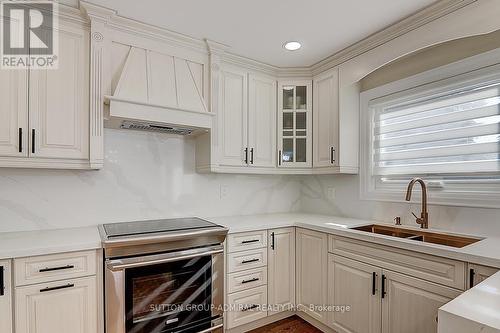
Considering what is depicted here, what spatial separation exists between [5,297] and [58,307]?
0.85 feet

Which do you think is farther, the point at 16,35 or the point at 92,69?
the point at 92,69

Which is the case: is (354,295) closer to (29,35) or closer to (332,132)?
(332,132)

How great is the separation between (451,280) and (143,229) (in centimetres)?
193

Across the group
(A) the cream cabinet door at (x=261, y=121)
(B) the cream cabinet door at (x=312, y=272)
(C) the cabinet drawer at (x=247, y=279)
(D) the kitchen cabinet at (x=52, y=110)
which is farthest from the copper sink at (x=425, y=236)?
(D) the kitchen cabinet at (x=52, y=110)

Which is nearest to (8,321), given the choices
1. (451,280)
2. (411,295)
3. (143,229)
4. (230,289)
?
(143,229)

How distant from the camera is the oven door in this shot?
1.74m

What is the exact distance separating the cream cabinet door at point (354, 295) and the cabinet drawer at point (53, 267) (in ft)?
5.68

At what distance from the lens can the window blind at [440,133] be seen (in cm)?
192

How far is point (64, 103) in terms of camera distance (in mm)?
1941

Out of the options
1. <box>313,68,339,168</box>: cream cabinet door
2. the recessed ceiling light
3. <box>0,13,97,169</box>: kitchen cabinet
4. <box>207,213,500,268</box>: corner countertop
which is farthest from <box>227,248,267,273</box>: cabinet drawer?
the recessed ceiling light

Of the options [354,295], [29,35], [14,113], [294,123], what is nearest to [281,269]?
[354,295]

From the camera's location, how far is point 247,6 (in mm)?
1914

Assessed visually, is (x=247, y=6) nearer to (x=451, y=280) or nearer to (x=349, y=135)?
(x=349, y=135)

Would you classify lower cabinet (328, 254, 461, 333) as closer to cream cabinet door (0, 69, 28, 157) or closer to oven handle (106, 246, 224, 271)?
oven handle (106, 246, 224, 271)
